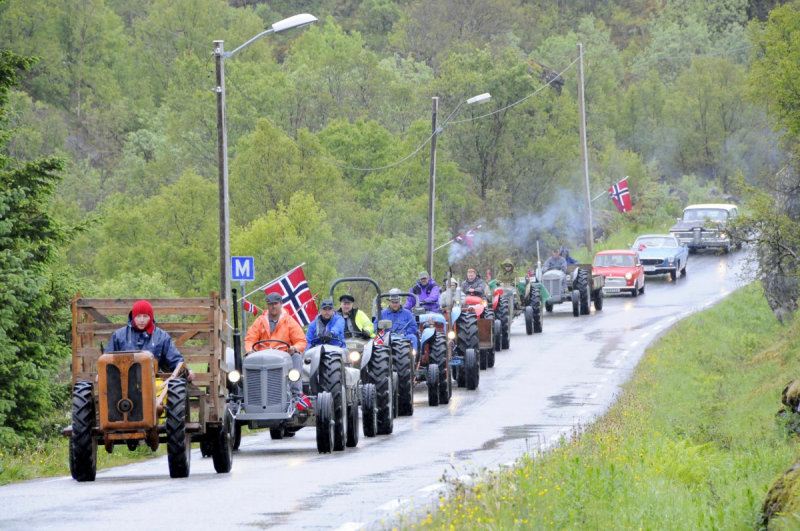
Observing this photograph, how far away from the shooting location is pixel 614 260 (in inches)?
1722

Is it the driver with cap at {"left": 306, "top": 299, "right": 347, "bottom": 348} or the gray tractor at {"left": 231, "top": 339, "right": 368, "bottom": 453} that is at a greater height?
the driver with cap at {"left": 306, "top": 299, "right": 347, "bottom": 348}

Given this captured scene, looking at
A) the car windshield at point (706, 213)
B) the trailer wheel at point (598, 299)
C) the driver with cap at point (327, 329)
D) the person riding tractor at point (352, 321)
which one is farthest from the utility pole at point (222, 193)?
the car windshield at point (706, 213)

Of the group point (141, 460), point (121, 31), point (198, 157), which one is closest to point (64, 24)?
point (121, 31)

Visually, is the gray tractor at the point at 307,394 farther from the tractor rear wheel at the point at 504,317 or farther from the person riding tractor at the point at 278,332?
the tractor rear wheel at the point at 504,317

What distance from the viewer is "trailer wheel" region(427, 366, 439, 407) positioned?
824 inches

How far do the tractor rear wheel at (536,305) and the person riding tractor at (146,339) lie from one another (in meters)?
22.4

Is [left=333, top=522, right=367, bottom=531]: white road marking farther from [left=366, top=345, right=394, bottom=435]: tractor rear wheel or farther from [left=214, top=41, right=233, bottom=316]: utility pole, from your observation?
[left=214, top=41, right=233, bottom=316]: utility pole

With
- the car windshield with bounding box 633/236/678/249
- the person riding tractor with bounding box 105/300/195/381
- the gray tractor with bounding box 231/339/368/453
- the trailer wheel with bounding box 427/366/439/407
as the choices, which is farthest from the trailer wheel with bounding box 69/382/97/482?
the car windshield with bounding box 633/236/678/249

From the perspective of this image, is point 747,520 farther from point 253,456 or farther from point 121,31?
point 121,31

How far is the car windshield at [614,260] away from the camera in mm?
43609

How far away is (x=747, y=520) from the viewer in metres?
8.37

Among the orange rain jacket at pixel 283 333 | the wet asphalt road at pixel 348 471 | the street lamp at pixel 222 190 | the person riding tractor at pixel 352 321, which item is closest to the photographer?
the wet asphalt road at pixel 348 471

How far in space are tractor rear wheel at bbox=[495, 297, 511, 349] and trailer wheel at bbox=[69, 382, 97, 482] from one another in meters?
18.7

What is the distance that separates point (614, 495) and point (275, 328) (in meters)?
6.77
